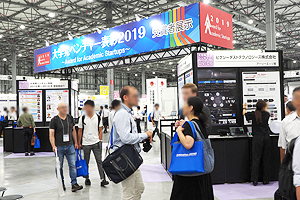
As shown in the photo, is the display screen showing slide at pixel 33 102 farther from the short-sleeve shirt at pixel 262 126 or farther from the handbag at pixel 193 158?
the handbag at pixel 193 158

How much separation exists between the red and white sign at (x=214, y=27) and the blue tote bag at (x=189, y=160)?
4155 mm

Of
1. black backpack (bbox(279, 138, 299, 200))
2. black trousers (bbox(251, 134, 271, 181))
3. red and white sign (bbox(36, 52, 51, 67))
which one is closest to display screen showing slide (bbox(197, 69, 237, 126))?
black trousers (bbox(251, 134, 271, 181))

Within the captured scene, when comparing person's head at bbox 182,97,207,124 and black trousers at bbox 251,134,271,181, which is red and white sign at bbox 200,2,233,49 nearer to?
black trousers at bbox 251,134,271,181

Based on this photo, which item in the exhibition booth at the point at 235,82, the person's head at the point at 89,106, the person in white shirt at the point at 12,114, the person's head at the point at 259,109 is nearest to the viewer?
the person's head at the point at 259,109

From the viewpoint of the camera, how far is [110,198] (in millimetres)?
4293

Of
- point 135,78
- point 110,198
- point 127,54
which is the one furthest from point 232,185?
point 135,78

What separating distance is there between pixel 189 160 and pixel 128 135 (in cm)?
61

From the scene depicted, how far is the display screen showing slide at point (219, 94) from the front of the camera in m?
5.34

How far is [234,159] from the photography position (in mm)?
4980

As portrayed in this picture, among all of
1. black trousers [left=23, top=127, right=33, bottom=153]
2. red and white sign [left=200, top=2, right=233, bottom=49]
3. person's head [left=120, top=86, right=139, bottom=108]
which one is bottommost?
black trousers [left=23, top=127, right=33, bottom=153]

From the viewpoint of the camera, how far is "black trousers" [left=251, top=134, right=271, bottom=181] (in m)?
4.81

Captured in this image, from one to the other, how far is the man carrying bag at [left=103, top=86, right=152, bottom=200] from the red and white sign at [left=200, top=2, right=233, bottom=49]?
3770 millimetres

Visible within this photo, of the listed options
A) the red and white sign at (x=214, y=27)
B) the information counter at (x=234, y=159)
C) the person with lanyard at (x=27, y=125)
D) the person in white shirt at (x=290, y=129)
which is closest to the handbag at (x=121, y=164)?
the person in white shirt at (x=290, y=129)

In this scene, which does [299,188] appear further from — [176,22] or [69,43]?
[69,43]
